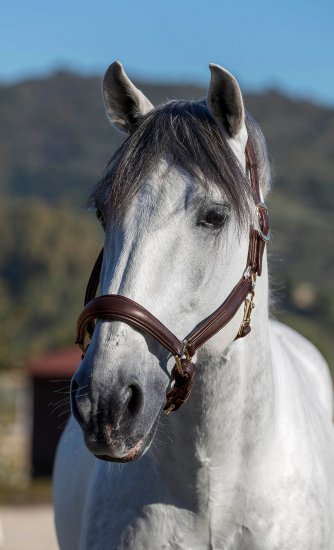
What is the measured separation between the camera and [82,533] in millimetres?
3689

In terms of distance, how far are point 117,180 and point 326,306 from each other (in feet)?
211

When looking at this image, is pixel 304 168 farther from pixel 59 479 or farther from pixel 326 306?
pixel 59 479

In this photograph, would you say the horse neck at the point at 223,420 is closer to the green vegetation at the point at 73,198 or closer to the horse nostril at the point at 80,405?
the horse nostril at the point at 80,405

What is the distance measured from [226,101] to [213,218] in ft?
1.36

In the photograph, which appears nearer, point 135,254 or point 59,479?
point 135,254

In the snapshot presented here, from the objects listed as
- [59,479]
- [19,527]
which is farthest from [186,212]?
[19,527]

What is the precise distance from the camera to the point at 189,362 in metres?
3.14

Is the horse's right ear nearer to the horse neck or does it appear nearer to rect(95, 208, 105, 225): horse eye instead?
rect(95, 208, 105, 225): horse eye

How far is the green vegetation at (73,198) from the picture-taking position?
253 ft

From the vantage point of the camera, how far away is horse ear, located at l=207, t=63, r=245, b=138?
323cm

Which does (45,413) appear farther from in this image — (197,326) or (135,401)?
(135,401)

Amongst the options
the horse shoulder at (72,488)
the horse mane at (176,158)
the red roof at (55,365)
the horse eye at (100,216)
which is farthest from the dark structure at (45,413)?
the horse mane at (176,158)

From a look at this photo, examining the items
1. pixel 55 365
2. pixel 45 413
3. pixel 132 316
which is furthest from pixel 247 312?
pixel 55 365

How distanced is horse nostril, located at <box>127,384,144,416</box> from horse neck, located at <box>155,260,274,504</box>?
19.8 inches
